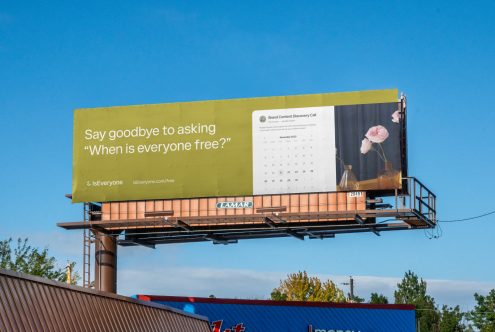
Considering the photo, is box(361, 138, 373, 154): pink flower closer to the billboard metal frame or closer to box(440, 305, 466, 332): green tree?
the billboard metal frame

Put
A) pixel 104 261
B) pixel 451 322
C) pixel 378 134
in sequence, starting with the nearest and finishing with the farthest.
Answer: pixel 378 134
pixel 104 261
pixel 451 322

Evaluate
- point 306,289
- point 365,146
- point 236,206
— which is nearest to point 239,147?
point 236,206

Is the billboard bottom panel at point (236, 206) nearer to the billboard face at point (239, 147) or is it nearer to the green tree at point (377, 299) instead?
the billboard face at point (239, 147)

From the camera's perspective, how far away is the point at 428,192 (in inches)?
1532

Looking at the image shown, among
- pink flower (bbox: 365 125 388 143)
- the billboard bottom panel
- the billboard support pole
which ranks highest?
pink flower (bbox: 365 125 388 143)

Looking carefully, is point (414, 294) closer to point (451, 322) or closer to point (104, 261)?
point (451, 322)

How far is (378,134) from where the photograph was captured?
1540 inches

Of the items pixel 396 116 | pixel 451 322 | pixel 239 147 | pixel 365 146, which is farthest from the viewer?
pixel 451 322

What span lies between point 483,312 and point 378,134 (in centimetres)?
6811

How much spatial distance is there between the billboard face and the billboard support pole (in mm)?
1616

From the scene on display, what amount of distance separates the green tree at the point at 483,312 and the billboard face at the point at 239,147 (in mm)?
65165

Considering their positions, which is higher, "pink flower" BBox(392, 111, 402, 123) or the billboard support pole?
"pink flower" BBox(392, 111, 402, 123)

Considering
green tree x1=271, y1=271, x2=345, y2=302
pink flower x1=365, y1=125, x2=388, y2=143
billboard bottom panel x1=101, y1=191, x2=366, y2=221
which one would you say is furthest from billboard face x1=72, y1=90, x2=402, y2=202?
green tree x1=271, y1=271, x2=345, y2=302

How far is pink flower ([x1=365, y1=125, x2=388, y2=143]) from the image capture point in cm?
3903
